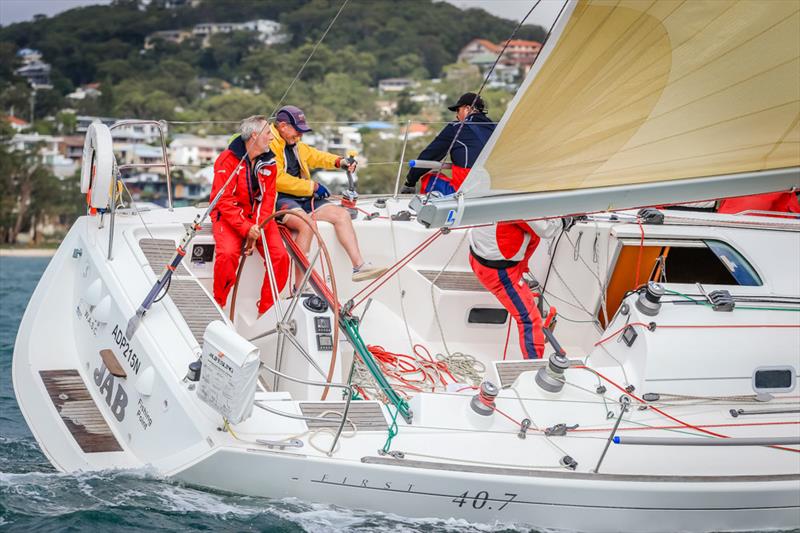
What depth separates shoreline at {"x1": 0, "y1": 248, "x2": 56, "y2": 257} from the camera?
33.8m

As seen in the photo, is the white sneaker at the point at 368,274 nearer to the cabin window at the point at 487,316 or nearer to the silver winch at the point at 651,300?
the cabin window at the point at 487,316

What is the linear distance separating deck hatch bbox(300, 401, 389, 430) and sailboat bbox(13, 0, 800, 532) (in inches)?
0.7

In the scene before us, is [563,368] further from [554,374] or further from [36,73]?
[36,73]

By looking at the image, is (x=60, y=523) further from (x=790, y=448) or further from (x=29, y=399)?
(x=790, y=448)

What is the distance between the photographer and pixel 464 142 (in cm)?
686

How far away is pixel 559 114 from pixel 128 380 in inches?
93.6

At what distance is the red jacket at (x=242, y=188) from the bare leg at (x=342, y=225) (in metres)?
0.55

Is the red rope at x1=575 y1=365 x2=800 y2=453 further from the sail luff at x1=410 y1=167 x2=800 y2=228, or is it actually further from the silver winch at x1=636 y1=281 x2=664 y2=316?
the sail luff at x1=410 y1=167 x2=800 y2=228

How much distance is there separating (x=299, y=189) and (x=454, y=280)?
110cm

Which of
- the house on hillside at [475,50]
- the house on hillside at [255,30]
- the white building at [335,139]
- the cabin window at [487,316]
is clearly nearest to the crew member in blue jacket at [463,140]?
the cabin window at [487,316]

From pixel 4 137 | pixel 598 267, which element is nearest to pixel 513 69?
pixel 4 137

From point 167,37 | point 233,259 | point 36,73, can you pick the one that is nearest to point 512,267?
point 233,259

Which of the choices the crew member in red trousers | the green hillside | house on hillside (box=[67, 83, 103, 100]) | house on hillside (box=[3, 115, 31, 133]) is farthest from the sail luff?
house on hillside (box=[67, 83, 103, 100])

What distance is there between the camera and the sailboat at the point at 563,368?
451 cm
